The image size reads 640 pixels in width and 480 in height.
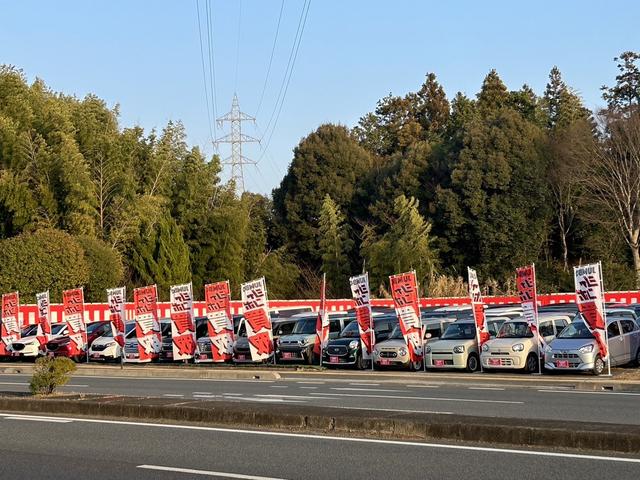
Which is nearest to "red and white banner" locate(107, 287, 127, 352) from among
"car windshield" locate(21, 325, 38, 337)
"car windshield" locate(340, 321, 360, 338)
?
"car windshield" locate(21, 325, 38, 337)

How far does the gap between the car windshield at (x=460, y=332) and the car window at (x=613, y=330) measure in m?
3.79

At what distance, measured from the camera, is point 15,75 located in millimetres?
65500

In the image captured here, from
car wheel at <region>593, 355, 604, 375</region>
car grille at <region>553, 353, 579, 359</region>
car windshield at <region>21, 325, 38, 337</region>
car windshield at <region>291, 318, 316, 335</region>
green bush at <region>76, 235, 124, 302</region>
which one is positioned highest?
green bush at <region>76, 235, 124, 302</region>

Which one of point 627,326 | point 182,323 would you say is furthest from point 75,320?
point 627,326

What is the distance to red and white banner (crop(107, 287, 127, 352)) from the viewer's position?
34.7m

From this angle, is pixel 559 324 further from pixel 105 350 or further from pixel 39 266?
pixel 39 266

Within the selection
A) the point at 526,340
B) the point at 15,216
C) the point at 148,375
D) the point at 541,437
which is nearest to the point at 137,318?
the point at 148,375

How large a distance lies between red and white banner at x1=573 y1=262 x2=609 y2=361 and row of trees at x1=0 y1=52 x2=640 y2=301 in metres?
28.3

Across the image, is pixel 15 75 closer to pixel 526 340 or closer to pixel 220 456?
pixel 526 340

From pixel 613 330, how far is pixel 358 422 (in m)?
15.1

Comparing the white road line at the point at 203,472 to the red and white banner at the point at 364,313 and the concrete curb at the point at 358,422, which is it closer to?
the concrete curb at the point at 358,422

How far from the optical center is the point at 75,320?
3706cm

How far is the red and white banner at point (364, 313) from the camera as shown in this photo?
2978cm

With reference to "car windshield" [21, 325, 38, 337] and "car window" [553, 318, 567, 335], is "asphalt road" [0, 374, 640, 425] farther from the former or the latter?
"car windshield" [21, 325, 38, 337]
